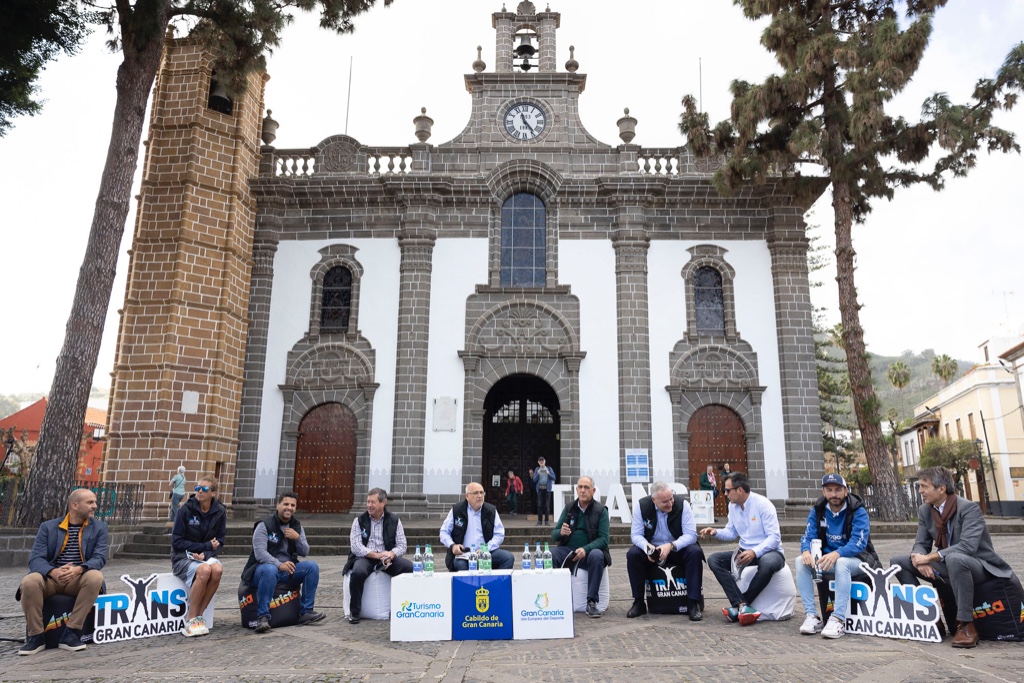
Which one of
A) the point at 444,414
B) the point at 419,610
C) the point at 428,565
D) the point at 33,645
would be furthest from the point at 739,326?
the point at 33,645

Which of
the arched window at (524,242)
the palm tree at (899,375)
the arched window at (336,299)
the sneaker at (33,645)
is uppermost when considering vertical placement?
the palm tree at (899,375)

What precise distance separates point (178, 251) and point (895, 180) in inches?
688

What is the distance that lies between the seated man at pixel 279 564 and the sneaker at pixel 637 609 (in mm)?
3208

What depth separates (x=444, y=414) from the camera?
1747 cm

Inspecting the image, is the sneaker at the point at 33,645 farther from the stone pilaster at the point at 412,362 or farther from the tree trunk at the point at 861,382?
the tree trunk at the point at 861,382

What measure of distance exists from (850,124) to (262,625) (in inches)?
604

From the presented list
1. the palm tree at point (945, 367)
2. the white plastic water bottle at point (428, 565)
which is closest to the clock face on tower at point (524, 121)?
the white plastic water bottle at point (428, 565)

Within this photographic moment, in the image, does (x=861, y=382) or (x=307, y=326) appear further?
A: (x=307, y=326)

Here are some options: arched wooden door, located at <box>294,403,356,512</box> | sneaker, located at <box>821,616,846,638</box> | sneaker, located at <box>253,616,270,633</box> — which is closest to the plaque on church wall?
arched wooden door, located at <box>294,403,356,512</box>

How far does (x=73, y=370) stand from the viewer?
12484 millimetres

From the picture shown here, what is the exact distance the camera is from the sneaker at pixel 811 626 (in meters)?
6.26

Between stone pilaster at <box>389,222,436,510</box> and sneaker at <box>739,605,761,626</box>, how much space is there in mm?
11010

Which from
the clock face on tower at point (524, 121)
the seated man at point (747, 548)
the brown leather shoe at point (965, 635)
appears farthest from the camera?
the clock face on tower at point (524, 121)

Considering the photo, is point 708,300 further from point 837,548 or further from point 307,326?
point 837,548
